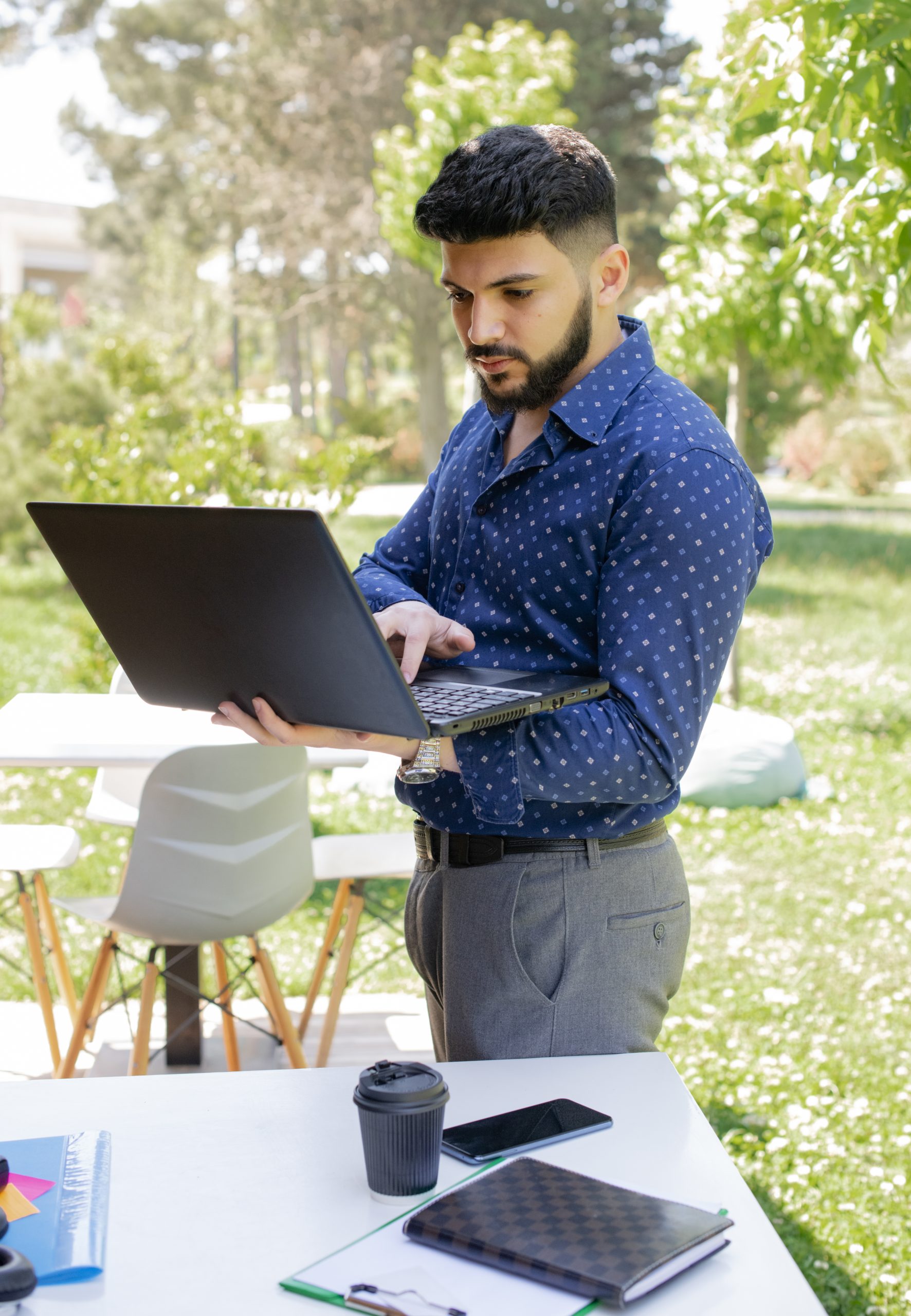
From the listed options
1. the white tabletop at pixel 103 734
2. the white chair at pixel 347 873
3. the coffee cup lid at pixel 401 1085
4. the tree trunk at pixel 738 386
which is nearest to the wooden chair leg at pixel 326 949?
the white chair at pixel 347 873

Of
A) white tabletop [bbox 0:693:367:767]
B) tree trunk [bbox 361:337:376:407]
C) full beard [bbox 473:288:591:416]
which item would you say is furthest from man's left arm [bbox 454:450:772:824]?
tree trunk [bbox 361:337:376:407]

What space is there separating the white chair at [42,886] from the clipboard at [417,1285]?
257 centimetres

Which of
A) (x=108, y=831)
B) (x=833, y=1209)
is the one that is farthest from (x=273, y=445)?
(x=833, y=1209)

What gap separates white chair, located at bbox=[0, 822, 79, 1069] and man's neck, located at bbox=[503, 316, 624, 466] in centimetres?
220

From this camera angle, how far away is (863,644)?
1079 cm

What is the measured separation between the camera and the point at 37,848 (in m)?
3.82

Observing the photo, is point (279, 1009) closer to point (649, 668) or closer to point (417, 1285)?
point (649, 668)

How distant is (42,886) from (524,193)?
2.67 metres

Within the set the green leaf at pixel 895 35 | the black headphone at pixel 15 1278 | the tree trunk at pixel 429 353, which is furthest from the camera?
the tree trunk at pixel 429 353

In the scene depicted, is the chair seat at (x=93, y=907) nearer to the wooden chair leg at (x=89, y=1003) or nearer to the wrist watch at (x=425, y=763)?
the wooden chair leg at (x=89, y=1003)

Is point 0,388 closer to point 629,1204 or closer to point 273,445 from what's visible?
point 273,445

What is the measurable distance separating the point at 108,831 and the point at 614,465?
5.05 metres

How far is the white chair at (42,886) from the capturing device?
368 cm

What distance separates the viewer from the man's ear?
5.86 ft
